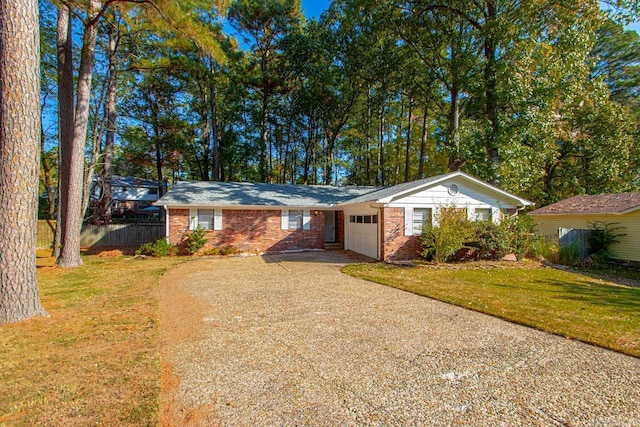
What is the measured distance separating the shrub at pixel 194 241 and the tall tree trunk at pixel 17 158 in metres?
8.09

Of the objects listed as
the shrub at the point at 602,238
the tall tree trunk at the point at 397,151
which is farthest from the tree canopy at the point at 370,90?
the shrub at the point at 602,238

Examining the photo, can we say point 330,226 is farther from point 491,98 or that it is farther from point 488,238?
point 491,98

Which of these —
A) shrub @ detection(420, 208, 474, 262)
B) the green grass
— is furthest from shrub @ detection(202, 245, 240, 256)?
shrub @ detection(420, 208, 474, 262)

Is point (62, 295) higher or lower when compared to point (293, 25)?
lower

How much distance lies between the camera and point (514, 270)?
974 cm

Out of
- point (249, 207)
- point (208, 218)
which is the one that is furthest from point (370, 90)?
point (208, 218)

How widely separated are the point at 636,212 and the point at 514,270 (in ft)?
22.2

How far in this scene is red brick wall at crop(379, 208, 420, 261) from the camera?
11.1 meters

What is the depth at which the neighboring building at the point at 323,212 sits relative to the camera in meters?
11.3

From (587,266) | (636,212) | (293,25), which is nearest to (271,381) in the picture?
(587,266)

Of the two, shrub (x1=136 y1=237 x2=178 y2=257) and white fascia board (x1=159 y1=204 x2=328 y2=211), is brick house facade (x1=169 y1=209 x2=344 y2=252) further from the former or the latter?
shrub (x1=136 y1=237 x2=178 y2=257)

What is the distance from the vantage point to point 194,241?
1281 cm

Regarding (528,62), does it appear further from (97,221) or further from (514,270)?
(97,221)

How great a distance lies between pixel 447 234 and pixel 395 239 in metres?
1.84
